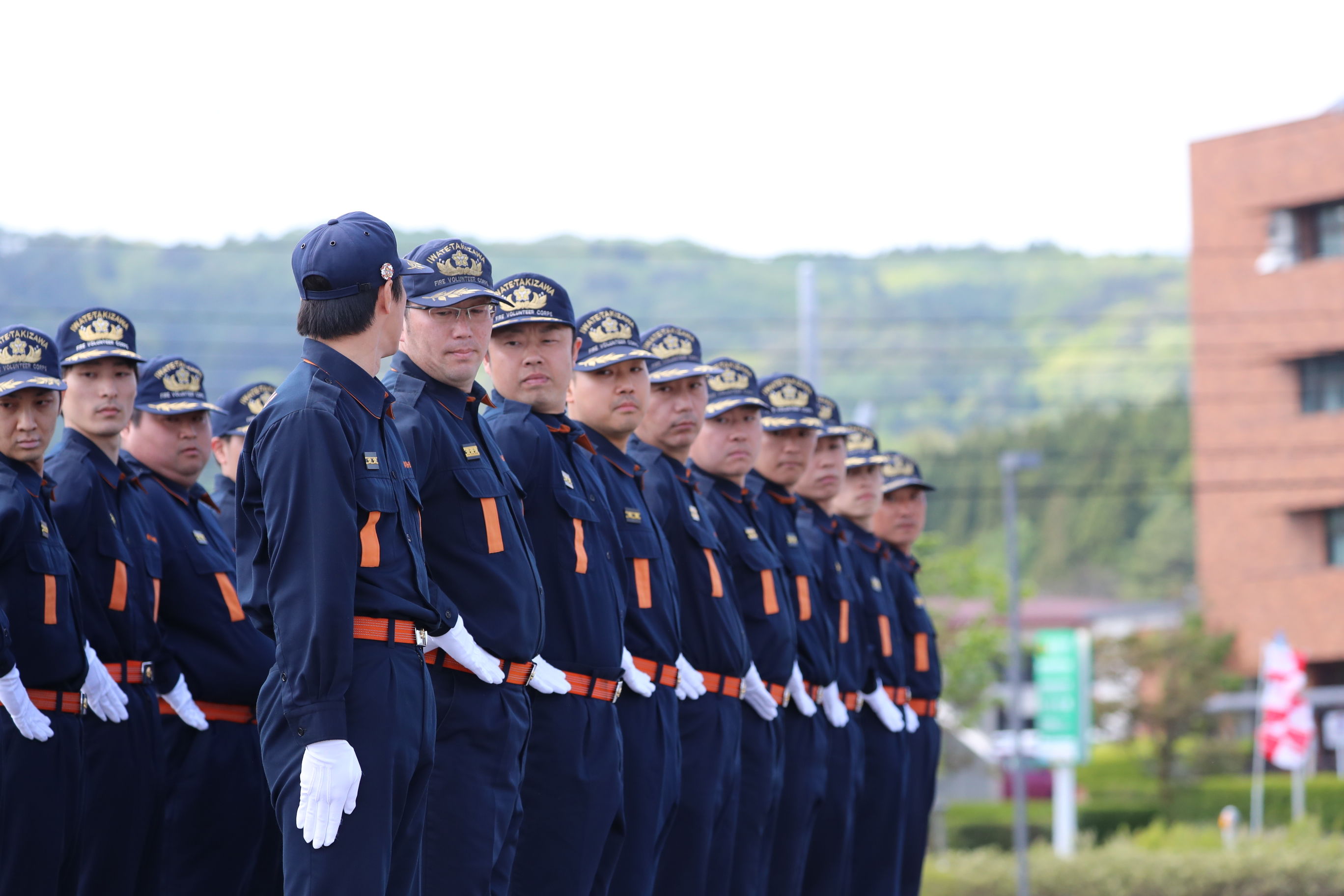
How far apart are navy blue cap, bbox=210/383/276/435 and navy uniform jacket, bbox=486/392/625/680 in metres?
2.43

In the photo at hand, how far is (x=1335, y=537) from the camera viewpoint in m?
49.0

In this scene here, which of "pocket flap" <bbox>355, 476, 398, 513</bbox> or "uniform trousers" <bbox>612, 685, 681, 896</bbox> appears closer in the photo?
"pocket flap" <bbox>355, 476, 398, 513</bbox>

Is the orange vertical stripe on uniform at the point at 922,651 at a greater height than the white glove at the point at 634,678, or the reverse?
the white glove at the point at 634,678

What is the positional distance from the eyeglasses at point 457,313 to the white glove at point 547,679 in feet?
3.91

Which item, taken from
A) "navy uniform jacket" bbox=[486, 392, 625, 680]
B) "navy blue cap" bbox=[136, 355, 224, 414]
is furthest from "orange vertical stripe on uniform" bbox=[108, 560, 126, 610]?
"navy uniform jacket" bbox=[486, 392, 625, 680]

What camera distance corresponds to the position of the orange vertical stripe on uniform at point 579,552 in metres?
6.12

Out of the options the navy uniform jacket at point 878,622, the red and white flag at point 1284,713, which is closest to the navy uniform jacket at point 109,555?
the navy uniform jacket at point 878,622

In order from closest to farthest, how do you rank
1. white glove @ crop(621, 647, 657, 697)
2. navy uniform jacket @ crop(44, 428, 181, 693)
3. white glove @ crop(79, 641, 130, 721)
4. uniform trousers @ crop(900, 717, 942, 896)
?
white glove @ crop(621, 647, 657, 697)
white glove @ crop(79, 641, 130, 721)
navy uniform jacket @ crop(44, 428, 181, 693)
uniform trousers @ crop(900, 717, 942, 896)

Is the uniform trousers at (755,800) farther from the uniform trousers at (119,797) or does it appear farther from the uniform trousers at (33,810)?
the uniform trousers at (33,810)

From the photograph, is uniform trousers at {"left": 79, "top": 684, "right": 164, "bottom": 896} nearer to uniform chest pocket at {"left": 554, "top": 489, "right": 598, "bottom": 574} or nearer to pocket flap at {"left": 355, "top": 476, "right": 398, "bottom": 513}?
uniform chest pocket at {"left": 554, "top": 489, "right": 598, "bottom": 574}

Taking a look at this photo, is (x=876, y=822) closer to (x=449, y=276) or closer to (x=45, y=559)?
(x=45, y=559)

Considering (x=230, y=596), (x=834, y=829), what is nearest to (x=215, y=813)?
(x=230, y=596)

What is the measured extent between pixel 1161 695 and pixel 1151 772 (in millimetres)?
2873

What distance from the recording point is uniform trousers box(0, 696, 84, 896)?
6.20 meters
